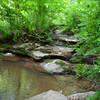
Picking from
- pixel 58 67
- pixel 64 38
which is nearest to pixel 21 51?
pixel 64 38

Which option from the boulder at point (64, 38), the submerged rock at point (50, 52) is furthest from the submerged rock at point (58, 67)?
the boulder at point (64, 38)

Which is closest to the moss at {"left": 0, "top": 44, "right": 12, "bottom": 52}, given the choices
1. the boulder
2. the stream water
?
the boulder

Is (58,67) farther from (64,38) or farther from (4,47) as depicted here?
(4,47)

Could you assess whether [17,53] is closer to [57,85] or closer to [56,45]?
[56,45]

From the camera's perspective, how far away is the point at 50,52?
7.48 meters

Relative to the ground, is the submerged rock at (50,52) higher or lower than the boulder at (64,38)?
lower

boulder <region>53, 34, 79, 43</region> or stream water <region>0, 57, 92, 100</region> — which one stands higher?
boulder <region>53, 34, 79, 43</region>

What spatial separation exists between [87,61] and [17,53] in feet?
15.8

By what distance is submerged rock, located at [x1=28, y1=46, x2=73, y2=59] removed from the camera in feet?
23.3

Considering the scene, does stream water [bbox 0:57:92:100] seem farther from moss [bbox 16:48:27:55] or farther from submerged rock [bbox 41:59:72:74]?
moss [bbox 16:48:27:55]

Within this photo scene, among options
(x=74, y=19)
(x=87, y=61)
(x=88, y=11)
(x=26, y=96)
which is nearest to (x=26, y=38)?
(x=74, y=19)

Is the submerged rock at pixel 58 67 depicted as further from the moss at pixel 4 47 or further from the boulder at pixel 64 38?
the moss at pixel 4 47

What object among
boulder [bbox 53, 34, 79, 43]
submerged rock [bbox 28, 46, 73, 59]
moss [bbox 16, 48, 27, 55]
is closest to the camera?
submerged rock [bbox 28, 46, 73, 59]

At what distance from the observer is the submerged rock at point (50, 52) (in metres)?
7.11
